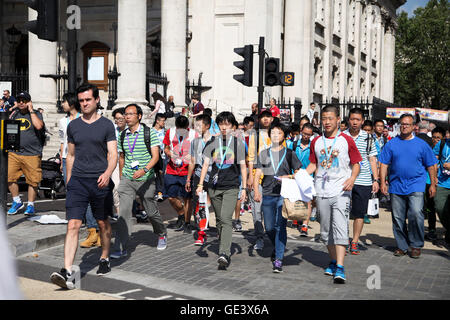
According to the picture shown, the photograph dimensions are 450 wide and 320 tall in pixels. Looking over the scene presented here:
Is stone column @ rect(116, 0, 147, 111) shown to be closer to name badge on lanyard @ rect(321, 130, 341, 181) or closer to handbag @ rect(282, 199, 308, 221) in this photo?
handbag @ rect(282, 199, 308, 221)

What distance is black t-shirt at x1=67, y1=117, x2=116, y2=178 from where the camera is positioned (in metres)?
6.33

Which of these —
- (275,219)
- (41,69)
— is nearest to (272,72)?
(275,219)

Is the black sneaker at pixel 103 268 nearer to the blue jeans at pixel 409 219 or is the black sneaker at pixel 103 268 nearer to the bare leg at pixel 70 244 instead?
the bare leg at pixel 70 244

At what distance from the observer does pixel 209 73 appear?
26.8 m

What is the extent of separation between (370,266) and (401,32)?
6653 cm

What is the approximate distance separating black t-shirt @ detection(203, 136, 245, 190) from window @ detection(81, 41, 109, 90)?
22258 mm

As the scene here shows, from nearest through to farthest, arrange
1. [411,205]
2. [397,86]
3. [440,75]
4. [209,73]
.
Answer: [411,205] → [209,73] → [440,75] → [397,86]

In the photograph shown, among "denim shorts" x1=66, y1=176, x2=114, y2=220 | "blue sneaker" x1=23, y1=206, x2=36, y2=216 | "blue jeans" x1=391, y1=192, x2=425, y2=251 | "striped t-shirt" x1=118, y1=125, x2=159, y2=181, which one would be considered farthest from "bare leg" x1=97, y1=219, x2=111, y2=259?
"blue jeans" x1=391, y1=192, x2=425, y2=251

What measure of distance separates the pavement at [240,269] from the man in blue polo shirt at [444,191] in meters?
0.46

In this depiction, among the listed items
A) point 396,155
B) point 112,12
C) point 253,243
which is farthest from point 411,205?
point 112,12

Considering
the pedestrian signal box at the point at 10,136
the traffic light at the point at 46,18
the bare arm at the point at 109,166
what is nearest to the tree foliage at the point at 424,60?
the traffic light at the point at 46,18

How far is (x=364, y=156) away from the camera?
29.0 ft

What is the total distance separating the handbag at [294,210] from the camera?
673 centimetres

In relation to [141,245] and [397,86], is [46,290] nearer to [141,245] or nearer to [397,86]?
[141,245]
